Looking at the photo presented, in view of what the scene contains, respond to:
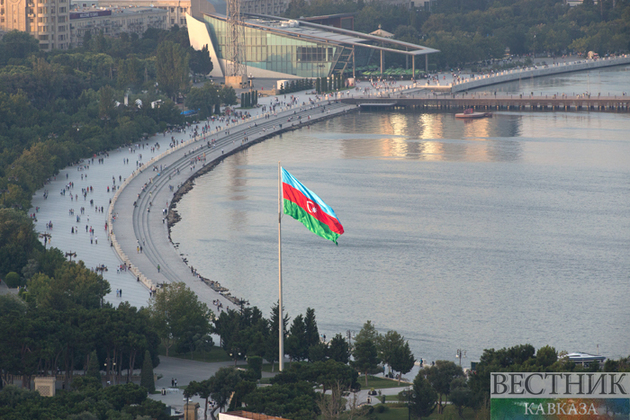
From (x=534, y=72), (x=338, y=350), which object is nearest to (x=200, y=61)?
(x=534, y=72)

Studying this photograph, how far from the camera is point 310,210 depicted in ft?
98.4

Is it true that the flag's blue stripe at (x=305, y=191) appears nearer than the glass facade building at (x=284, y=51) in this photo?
Yes

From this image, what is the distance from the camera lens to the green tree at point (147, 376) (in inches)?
1457

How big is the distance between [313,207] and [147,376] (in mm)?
11091

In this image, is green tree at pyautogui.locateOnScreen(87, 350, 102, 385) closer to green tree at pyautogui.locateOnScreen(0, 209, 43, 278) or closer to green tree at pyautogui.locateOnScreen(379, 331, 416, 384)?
green tree at pyautogui.locateOnScreen(379, 331, 416, 384)

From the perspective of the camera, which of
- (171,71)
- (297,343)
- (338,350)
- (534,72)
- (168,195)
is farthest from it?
(534,72)

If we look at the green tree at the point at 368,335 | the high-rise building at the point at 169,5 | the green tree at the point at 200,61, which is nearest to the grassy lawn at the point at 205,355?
the green tree at the point at 368,335

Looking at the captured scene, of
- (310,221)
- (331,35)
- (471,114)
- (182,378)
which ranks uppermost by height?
(331,35)

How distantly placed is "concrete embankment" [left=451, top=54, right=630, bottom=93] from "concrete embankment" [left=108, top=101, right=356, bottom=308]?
67.3 ft

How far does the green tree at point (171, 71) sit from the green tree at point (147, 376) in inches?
2998

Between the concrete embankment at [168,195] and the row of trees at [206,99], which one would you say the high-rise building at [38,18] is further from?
the concrete embankment at [168,195]

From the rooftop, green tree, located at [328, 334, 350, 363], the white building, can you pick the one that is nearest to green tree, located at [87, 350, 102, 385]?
green tree, located at [328, 334, 350, 363]

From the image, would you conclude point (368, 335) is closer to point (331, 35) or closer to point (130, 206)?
point (130, 206)

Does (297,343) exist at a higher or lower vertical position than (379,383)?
higher
